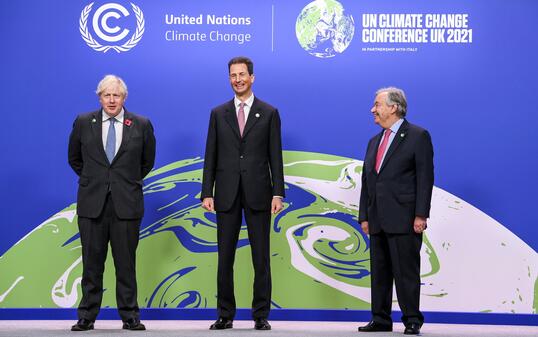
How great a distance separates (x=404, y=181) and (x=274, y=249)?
124cm

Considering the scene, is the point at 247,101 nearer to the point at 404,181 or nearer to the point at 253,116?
the point at 253,116

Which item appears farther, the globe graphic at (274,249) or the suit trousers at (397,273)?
the globe graphic at (274,249)

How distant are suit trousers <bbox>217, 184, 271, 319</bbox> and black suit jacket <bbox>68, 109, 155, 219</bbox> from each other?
521 millimetres

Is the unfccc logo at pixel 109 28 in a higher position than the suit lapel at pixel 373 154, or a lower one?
higher

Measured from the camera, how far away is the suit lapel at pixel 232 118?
4.59m

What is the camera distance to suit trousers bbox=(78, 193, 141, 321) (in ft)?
14.6

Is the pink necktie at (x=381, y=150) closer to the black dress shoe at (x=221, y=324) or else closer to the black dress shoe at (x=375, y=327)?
the black dress shoe at (x=375, y=327)

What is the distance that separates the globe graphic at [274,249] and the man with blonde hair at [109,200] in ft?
2.53

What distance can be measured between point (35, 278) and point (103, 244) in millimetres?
1057

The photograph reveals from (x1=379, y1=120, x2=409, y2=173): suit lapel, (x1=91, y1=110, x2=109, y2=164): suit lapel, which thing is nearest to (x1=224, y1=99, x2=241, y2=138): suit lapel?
(x1=91, y1=110, x2=109, y2=164): suit lapel

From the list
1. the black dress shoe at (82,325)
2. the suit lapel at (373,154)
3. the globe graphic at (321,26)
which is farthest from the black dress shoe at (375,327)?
the globe graphic at (321,26)

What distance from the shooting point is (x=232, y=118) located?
4.62 meters

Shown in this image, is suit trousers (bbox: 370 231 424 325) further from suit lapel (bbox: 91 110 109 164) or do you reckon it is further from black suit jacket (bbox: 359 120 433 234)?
suit lapel (bbox: 91 110 109 164)

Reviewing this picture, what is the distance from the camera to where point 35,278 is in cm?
529
